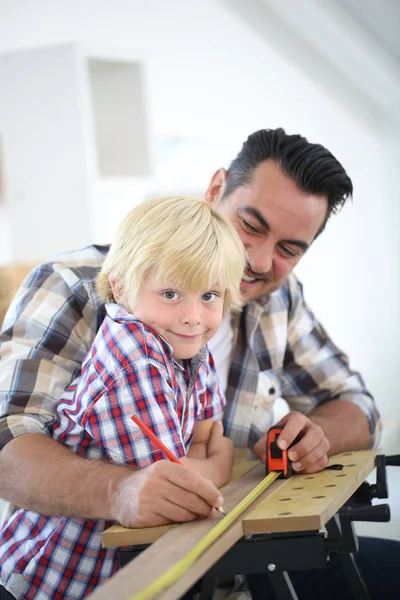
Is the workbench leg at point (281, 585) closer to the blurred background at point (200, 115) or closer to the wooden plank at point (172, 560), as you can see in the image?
the wooden plank at point (172, 560)

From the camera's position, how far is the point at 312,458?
125cm

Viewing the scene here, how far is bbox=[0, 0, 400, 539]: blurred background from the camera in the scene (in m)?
2.99

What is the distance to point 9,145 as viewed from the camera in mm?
3006

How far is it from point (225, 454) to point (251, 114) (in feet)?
11.7

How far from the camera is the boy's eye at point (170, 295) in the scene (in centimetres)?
114

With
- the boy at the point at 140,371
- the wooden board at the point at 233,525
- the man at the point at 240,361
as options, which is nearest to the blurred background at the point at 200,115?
the man at the point at 240,361

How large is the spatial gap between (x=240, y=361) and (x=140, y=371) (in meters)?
0.64

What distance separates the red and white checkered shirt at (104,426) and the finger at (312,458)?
0.61ft

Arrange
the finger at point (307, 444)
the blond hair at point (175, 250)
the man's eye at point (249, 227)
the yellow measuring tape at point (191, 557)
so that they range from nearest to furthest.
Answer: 1. the yellow measuring tape at point (191, 557)
2. the blond hair at point (175, 250)
3. the finger at point (307, 444)
4. the man's eye at point (249, 227)

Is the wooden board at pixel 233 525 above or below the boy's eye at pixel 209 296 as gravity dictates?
below

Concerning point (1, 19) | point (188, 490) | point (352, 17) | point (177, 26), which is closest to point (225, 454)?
point (188, 490)

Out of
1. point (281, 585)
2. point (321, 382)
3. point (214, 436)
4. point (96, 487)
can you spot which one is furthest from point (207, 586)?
point (321, 382)

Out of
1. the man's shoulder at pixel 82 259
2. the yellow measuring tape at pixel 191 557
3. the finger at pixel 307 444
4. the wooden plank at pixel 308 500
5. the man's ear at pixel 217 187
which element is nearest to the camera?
the yellow measuring tape at pixel 191 557

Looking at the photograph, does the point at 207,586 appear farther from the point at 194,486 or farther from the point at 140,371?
the point at 140,371
